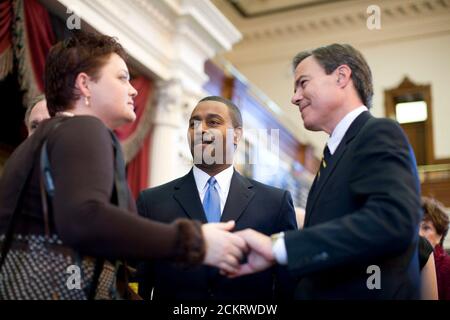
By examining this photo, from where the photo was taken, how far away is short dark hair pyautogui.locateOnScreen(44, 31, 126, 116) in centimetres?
184

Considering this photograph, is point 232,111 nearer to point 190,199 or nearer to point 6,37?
point 190,199

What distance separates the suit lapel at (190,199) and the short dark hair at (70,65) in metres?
0.79

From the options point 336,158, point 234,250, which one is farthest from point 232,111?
point 234,250

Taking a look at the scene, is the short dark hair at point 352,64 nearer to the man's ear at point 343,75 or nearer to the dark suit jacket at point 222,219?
the man's ear at point 343,75

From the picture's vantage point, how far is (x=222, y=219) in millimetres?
2473

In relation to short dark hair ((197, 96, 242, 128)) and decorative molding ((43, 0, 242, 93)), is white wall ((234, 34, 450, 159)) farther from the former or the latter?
short dark hair ((197, 96, 242, 128))

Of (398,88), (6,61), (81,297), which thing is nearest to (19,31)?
(6,61)

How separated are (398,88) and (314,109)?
32.2ft

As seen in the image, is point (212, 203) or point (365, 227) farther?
point (212, 203)

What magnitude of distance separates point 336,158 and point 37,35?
11.8ft

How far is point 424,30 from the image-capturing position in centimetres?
1148

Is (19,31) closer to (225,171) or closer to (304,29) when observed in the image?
(225,171)

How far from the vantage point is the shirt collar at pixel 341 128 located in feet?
6.77

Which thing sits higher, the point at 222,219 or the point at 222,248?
the point at 222,219
